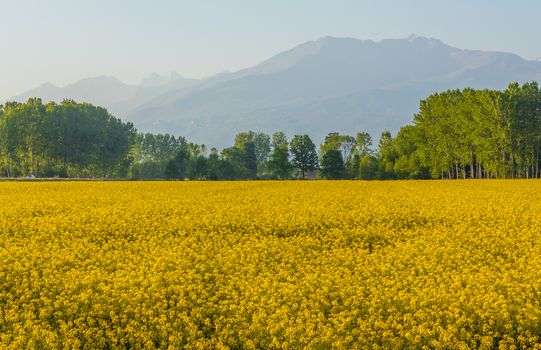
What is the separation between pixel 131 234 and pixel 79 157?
11073cm

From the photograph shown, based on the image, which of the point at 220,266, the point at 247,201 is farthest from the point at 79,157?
the point at 220,266

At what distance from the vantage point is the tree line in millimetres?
84438

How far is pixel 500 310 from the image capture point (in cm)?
1059

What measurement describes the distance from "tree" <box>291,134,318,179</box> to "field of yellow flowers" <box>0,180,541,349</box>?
10761 cm

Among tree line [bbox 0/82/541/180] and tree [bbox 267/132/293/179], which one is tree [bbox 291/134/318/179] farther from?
tree [bbox 267/132/293/179]

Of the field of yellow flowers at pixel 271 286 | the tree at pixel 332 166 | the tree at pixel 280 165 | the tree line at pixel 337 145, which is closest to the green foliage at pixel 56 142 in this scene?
the tree line at pixel 337 145

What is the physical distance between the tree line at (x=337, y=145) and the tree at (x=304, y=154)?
0.81 feet

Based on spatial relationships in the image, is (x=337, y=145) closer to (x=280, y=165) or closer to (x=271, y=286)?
(x=280, y=165)

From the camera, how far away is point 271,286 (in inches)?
490

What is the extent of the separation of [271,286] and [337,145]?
15065cm

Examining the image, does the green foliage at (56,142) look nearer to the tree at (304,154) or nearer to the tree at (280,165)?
the tree at (280,165)

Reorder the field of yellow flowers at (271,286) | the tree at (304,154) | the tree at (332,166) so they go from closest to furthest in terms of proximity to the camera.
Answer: the field of yellow flowers at (271,286)
the tree at (332,166)
the tree at (304,154)

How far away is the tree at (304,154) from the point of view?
130m

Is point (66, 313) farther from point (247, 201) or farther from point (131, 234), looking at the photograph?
point (247, 201)
